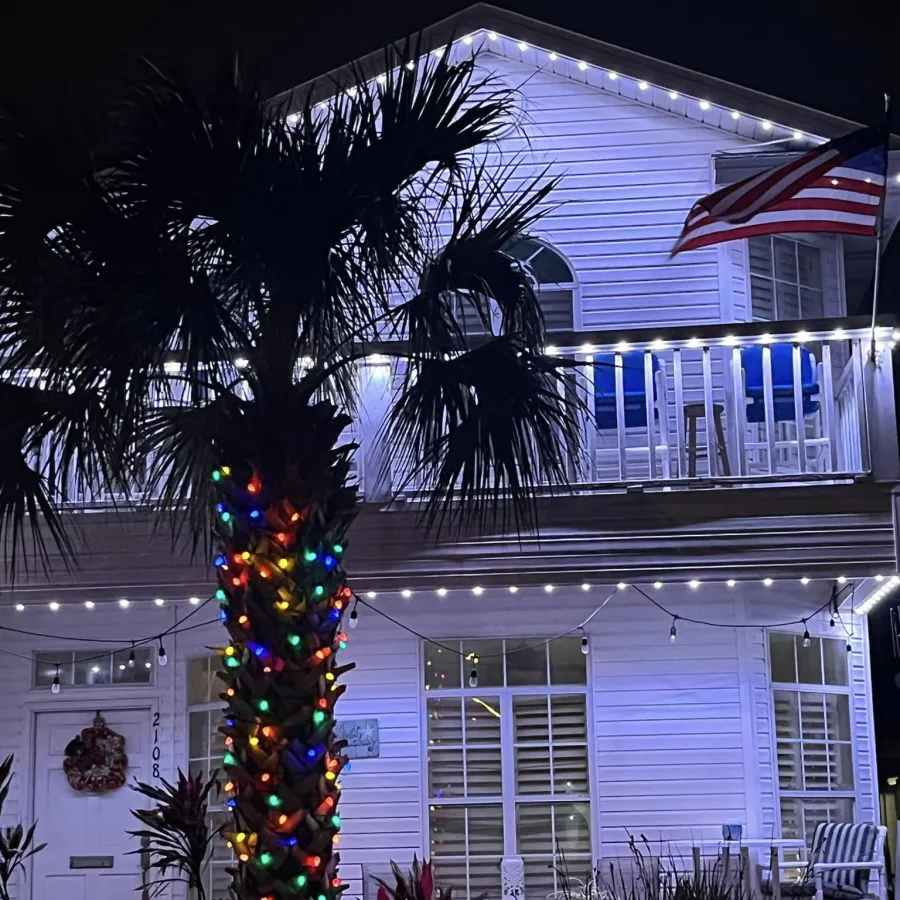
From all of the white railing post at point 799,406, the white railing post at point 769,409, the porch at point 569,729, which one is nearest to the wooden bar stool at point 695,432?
the white railing post at point 769,409

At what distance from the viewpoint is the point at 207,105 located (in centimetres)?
686

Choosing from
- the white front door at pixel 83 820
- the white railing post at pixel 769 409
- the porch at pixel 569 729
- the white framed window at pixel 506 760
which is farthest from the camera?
the white front door at pixel 83 820

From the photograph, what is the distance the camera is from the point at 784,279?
12.2 metres

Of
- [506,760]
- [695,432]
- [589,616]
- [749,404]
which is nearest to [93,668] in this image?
[506,760]

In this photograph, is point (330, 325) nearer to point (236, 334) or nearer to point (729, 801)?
point (236, 334)

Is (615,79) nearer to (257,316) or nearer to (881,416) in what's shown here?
(881,416)

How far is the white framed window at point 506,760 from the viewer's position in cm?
1102

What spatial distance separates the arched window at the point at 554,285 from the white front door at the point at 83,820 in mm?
4956

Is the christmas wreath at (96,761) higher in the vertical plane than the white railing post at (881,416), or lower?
lower

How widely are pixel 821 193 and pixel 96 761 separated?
7527mm

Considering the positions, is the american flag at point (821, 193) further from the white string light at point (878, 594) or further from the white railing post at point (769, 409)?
the white string light at point (878, 594)

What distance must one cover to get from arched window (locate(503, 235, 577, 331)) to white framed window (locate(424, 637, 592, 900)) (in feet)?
9.26

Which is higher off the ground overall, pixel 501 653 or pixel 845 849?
pixel 501 653

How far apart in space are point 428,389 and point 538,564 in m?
1.97
